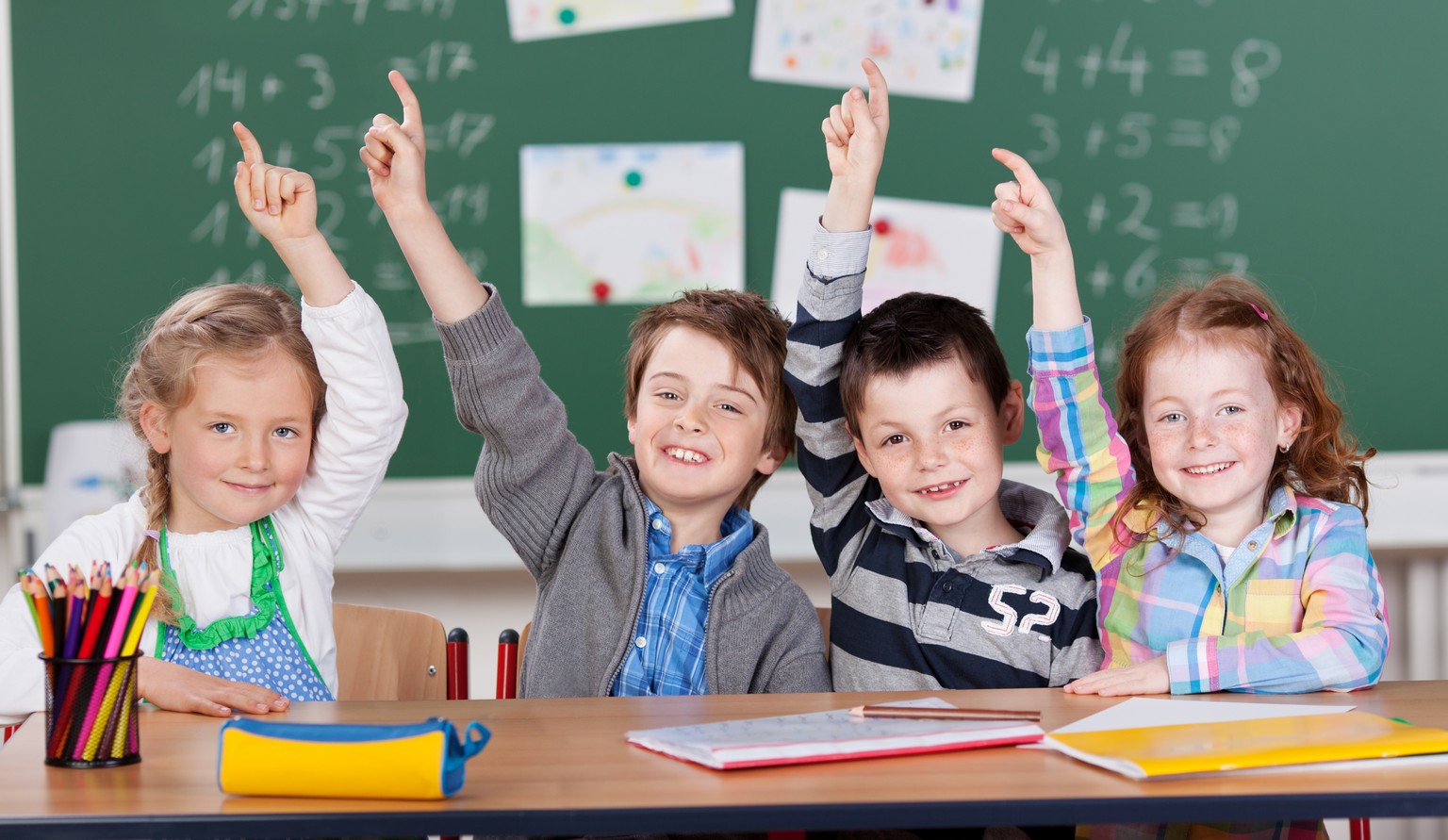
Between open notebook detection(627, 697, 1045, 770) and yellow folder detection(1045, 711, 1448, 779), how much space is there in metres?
0.06

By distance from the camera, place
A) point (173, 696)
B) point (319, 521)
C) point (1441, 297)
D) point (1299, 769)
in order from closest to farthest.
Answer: point (1299, 769) → point (173, 696) → point (319, 521) → point (1441, 297)

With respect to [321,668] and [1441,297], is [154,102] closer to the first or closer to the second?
[321,668]

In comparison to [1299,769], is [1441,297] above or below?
above

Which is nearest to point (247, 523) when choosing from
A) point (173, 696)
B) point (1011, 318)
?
point (173, 696)

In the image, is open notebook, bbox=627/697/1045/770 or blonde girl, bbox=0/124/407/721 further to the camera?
blonde girl, bbox=0/124/407/721

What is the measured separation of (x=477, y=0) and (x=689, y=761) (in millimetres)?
2103

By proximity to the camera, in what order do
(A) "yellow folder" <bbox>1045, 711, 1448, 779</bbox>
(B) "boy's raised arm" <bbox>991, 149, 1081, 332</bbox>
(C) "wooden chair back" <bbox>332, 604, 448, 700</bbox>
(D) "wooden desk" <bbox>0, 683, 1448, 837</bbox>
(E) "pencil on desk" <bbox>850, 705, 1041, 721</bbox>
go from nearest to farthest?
(D) "wooden desk" <bbox>0, 683, 1448, 837</bbox>, (A) "yellow folder" <bbox>1045, 711, 1448, 779</bbox>, (E) "pencil on desk" <bbox>850, 705, 1041, 721</bbox>, (B) "boy's raised arm" <bbox>991, 149, 1081, 332</bbox>, (C) "wooden chair back" <bbox>332, 604, 448, 700</bbox>

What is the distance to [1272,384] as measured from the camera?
169 centimetres

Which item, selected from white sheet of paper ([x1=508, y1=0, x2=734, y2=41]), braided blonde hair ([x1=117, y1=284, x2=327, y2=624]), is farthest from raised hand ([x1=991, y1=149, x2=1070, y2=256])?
white sheet of paper ([x1=508, y1=0, x2=734, y2=41])

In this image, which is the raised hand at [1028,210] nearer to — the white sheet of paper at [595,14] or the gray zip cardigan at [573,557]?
the gray zip cardigan at [573,557]

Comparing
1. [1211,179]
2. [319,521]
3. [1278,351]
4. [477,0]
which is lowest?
[319,521]

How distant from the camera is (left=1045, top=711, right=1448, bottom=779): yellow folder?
40.7 inches

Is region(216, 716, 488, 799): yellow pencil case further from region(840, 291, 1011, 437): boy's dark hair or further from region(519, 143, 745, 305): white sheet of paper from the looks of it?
region(519, 143, 745, 305): white sheet of paper

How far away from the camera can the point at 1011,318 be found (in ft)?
8.96
